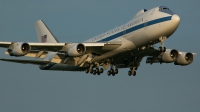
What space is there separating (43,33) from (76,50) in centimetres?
1546

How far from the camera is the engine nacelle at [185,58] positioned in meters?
69.3

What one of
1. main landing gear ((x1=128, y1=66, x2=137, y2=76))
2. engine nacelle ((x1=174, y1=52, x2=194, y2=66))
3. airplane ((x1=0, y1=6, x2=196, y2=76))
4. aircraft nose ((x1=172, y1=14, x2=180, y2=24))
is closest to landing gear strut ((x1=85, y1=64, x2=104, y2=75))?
airplane ((x1=0, y1=6, x2=196, y2=76))

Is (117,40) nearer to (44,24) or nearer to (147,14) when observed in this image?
(147,14)

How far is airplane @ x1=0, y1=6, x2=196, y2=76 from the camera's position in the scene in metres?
60.0

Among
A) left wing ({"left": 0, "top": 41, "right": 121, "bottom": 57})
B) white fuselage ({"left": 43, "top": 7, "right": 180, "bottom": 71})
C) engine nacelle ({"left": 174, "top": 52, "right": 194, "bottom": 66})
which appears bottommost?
engine nacelle ({"left": 174, "top": 52, "right": 194, "bottom": 66})

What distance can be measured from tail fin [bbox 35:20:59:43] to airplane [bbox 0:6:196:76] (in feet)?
13.2

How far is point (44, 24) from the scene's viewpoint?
76.2 meters

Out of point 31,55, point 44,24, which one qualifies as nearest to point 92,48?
point 31,55

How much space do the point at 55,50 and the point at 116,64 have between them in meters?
8.61

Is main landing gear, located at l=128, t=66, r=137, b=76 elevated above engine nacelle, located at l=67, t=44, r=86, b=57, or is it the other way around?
engine nacelle, located at l=67, t=44, r=86, b=57

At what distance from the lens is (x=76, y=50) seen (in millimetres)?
61250

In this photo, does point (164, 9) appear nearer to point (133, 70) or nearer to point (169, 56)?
point (169, 56)

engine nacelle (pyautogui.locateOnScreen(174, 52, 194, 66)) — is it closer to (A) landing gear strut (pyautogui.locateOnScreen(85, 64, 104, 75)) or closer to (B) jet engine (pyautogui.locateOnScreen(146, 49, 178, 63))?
(B) jet engine (pyautogui.locateOnScreen(146, 49, 178, 63))

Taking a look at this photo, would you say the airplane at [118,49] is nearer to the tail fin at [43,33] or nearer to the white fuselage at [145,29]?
the white fuselage at [145,29]
